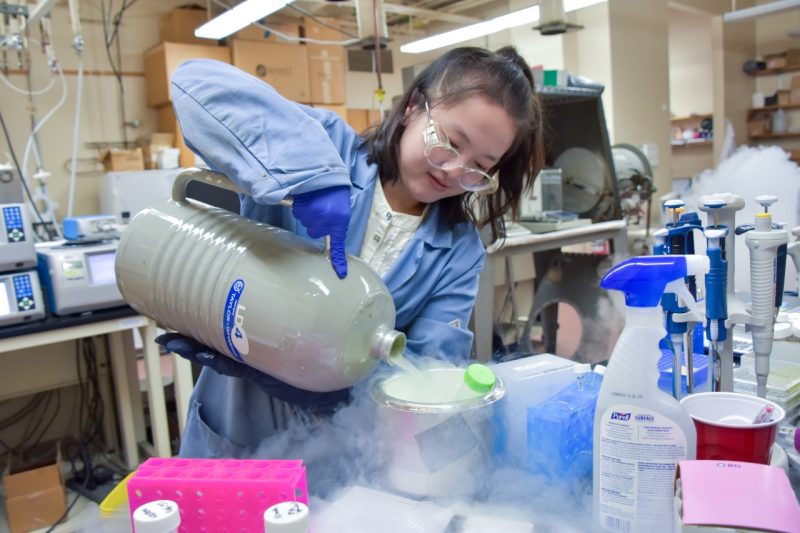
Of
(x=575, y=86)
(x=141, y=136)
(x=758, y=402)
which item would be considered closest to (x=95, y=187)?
(x=141, y=136)

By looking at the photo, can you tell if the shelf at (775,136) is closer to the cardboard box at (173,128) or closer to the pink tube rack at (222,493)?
the cardboard box at (173,128)

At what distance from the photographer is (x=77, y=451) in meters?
2.81

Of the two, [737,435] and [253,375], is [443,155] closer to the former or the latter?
[253,375]

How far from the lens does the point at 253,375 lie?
0.94 meters

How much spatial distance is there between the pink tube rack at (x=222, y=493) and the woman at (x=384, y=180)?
248 millimetres

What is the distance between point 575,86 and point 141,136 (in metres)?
3.38

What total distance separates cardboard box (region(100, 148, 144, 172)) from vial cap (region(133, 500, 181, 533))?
4.20 m

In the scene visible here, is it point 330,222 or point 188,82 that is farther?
point 188,82

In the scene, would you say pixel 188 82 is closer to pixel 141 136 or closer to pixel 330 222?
pixel 330 222

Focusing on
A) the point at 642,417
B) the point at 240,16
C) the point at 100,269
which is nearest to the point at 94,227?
the point at 100,269

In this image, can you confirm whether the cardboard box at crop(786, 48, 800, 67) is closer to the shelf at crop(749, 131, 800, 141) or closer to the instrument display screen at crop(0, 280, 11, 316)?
the shelf at crop(749, 131, 800, 141)

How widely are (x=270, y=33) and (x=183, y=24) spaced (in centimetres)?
68

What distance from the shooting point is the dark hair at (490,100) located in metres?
1.03

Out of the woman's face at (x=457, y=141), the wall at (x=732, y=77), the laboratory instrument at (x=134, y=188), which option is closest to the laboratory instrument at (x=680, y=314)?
the woman's face at (x=457, y=141)
